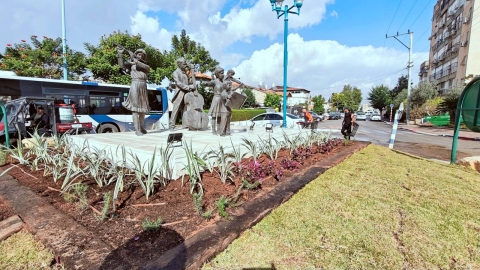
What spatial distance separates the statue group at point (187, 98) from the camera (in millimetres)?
6055

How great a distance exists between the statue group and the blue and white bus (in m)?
2.77

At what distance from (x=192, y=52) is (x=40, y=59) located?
38.3ft

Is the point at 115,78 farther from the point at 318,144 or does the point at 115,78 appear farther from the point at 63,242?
the point at 63,242

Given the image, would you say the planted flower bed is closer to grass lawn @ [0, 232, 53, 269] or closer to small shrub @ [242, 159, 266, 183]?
small shrub @ [242, 159, 266, 183]

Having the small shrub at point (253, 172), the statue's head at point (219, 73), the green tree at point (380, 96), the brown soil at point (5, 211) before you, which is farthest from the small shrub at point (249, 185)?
the green tree at point (380, 96)

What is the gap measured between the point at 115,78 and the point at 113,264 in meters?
17.2

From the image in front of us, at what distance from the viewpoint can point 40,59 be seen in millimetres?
14969

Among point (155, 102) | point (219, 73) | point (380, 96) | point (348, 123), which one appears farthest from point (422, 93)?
point (219, 73)

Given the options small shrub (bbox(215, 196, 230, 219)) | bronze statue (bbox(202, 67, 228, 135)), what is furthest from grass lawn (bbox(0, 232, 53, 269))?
bronze statue (bbox(202, 67, 228, 135))

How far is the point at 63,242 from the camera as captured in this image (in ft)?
5.84

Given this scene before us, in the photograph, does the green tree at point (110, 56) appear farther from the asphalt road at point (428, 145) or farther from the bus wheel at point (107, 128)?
the asphalt road at point (428, 145)

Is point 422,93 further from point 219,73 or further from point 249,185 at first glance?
point 249,185

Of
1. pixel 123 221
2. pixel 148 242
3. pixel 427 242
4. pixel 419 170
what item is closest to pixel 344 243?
pixel 427 242

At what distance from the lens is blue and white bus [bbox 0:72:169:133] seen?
10.0m
